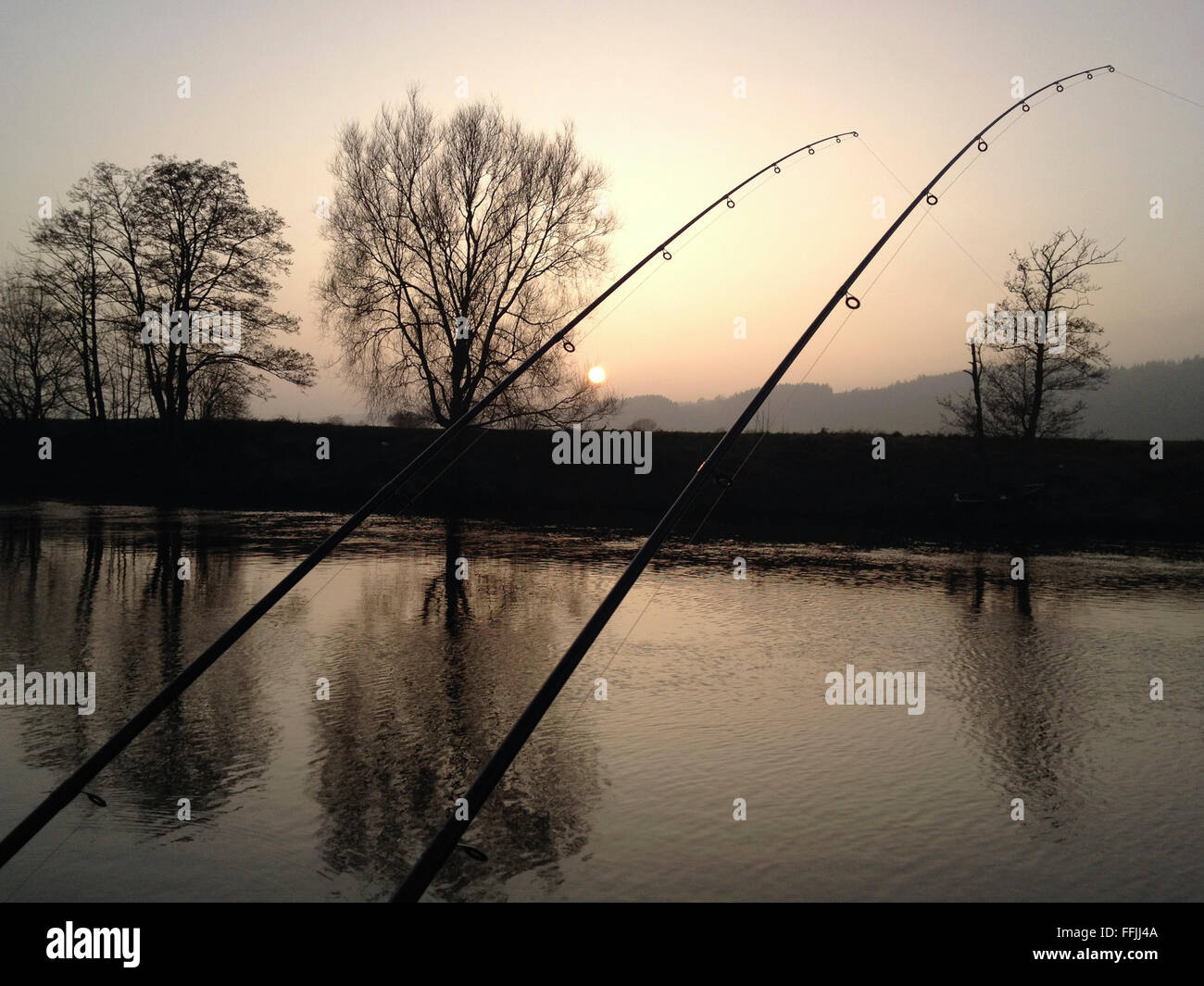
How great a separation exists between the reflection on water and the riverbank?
39.2 ft

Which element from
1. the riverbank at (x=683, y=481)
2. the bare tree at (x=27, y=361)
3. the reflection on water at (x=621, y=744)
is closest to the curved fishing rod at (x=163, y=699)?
the reflection on water at (x=621, y=744)

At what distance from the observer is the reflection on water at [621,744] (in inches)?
212

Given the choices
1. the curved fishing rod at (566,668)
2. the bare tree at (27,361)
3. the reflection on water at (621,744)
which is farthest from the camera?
the bare tree at (27,361)

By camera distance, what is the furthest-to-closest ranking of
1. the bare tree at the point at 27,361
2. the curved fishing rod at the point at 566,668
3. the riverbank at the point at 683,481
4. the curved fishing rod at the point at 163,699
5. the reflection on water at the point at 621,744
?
the bare tree at the point at 27,361
the riverbank at the point at 683,481
the reflection on water at the point at 621,744
the curved fishing rod at the point at 163,699
the curved fishing rod at the point at 566,668

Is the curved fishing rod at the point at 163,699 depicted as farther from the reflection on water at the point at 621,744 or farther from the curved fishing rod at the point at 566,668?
the curved fishing rod at the point at 566,668

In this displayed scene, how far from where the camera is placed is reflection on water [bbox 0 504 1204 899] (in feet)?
17.7

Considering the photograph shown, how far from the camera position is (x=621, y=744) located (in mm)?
7598

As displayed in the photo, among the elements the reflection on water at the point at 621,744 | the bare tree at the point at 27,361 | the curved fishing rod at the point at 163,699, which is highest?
the bare tree at the point at 27,361

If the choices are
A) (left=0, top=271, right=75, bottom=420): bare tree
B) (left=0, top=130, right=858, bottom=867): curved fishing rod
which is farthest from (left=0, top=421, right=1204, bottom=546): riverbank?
(left=0, top=130, right=858, bottom=867): curved fishing rod

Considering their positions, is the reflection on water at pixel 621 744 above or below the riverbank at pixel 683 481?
below

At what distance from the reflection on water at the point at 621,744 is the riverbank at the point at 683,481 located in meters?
11.9

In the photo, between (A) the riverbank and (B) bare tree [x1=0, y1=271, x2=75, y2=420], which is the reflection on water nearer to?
(A) the riverbank

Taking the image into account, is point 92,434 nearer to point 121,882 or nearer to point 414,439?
point 414,439

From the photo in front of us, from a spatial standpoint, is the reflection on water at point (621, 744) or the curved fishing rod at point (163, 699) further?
the reflection on water at point (621, 744)
